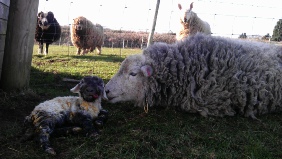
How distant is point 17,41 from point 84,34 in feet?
29.1

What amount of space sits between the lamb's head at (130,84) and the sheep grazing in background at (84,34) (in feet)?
27.5

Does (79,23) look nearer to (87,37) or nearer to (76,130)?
(87,37)

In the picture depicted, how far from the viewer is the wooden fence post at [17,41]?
3885mm

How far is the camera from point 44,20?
11.3 meters

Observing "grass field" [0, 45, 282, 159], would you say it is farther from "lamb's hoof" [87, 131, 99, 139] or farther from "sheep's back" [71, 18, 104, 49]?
"sheep's back" [71, 18, 104, 49]

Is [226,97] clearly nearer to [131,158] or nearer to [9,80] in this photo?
[131,158]

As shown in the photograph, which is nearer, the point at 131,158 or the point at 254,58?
the point at 131,158

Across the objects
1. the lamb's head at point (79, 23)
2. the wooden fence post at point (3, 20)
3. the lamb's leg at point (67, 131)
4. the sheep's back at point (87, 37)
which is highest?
the lamb's head at point (79, 23)

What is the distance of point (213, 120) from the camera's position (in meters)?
3.31

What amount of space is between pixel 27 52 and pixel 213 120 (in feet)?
9.10

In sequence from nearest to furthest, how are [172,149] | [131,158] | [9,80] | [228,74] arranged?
[131,158] < [172,149] < [228,74] < [9,80]

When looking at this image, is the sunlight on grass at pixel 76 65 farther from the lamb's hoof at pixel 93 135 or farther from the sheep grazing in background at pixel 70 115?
the lamb's hoof at pixel 93 135

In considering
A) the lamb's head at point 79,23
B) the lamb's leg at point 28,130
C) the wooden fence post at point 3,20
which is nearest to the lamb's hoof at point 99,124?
the lamb's leg at point 28,130

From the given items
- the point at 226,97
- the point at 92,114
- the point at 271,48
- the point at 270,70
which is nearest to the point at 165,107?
the point at 226,97
